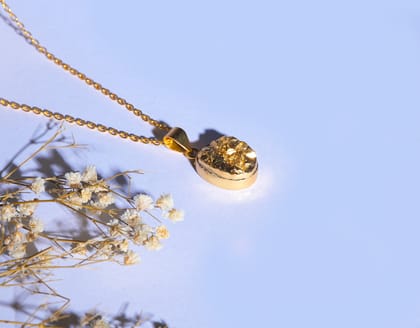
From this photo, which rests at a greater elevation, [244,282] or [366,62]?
[366,62]

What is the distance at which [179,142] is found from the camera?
1485mm

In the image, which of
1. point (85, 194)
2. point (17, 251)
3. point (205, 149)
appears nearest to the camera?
point (17, 251)

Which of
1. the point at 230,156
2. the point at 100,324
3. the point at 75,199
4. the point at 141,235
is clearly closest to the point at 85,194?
the point at 75,199

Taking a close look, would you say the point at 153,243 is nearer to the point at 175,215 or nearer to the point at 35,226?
the point at 175,215

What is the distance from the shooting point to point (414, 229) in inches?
56.2

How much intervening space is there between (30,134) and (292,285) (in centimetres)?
66

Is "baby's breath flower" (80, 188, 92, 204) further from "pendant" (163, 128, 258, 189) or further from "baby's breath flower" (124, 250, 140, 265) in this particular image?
"pendant" (163, 128, 258, 189)

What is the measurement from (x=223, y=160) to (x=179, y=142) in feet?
0.35

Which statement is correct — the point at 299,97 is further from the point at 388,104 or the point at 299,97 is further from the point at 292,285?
the point at 292,285

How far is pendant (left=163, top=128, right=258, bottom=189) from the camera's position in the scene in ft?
4.72

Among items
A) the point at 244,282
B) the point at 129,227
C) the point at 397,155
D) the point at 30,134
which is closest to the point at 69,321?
the point at 129,227

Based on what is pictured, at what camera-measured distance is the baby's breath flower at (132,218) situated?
48.5 inches

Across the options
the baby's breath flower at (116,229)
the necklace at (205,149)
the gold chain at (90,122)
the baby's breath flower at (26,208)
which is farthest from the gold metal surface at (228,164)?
the baby's breath flower at (26,208)

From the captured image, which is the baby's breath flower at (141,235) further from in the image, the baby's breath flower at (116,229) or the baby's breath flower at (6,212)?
the baby's breath flower at (6,212)
